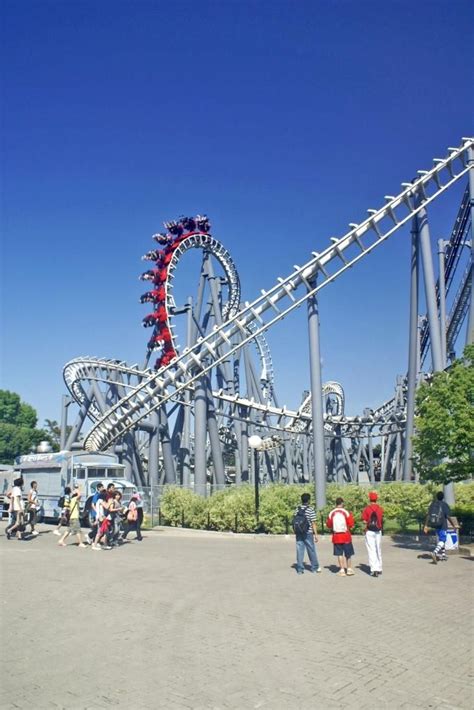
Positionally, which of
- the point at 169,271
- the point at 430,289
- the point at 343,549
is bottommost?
the point at 343,549

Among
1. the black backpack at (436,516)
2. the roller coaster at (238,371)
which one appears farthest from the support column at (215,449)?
the black backpack at (436,516)

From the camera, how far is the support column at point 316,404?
74.9 ft

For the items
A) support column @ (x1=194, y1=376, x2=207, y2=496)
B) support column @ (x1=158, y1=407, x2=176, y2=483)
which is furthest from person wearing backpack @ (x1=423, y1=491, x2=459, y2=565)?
support column @ (x1=158, y1=407, x2=176, y2=483)

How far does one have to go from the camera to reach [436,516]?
14.6m

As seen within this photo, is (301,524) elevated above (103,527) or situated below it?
above

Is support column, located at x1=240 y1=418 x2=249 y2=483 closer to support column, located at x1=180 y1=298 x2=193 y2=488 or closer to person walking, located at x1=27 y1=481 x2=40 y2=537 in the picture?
support column, located at x1=180 y1=298 x2=193 y2=488

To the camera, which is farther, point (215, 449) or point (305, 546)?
point (215, 449)

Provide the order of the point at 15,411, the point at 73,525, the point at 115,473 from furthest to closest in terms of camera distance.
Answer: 1. the point at 15,411
2. the point at 115,473
3. the point at 73,525

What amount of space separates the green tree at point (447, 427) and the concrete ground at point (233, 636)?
3621 millimetres

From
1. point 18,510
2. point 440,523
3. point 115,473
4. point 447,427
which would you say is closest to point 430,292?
point 447,427

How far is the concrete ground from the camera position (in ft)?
19.2

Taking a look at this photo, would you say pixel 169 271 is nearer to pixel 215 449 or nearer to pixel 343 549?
pixel 215 449

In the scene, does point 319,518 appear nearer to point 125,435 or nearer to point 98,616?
point 98,616

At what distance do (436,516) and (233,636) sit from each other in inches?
325
